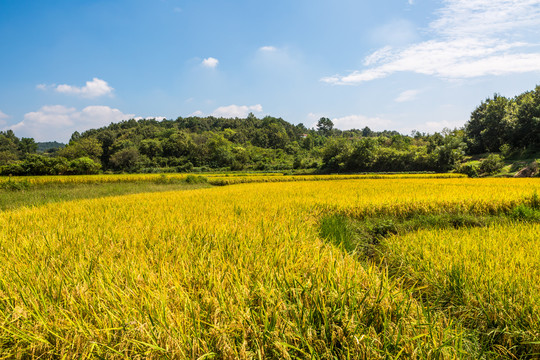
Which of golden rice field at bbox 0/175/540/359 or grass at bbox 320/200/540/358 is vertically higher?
golden rice field at bbox 0/175/540/359

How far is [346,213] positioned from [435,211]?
2794 mm

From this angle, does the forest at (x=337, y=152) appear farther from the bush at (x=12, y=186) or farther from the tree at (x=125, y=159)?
the bush at (x=12, y=186)

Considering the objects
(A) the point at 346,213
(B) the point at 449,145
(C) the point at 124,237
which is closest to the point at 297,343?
(C) the point at 124,237

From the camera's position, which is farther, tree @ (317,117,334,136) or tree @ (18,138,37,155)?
tree @ (317,117,334,136)

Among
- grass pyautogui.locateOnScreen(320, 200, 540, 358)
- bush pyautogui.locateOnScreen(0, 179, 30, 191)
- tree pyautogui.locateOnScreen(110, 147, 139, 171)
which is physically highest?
tree pyautogui.locateOnScreen(110, 147, 139, 171)

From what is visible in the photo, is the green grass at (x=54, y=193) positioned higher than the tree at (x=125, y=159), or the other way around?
the tree at (x=125, y=159)

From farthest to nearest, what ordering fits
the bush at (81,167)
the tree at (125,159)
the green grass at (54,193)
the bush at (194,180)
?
the tree at (125,159)
the bush at (81,167)
the bush at (194,180)
the green grass at (54,193)

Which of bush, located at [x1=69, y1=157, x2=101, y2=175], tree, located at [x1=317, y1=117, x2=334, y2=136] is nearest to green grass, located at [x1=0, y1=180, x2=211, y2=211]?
bush, located at [x1=69, y1=157, x2=101, y2=175]

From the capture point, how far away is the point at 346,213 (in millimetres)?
6293

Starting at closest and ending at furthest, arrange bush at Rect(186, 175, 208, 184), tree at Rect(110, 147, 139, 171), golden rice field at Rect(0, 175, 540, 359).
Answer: golden rice field at Rect(0, 175, 540, 359)
bush at Rect(186, 175, 208, 184)
tree at Rect(110, 147, 139, 171)

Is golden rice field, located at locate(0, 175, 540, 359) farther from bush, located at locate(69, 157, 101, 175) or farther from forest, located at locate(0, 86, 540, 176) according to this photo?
bush, located at locate(69, 157, 101, 175)

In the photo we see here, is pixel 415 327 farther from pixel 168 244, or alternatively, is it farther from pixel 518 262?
Answer: pixel 518 262

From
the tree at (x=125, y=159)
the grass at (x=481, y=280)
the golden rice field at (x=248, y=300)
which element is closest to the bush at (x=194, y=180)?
the golden rice field at (x=248, y=300)

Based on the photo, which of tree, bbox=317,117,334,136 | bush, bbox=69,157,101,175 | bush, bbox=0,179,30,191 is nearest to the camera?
bush, bbox=0,179,30,191
